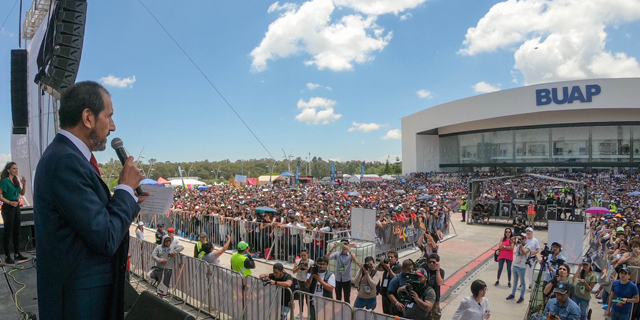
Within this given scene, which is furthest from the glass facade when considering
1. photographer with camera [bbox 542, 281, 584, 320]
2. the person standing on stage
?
the person standing on stage

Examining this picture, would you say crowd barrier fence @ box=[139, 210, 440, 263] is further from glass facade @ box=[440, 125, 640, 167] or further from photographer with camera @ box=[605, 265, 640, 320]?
glass facade @ box=[440, 125, 640, 167]

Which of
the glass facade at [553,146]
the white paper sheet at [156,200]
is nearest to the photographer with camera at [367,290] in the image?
the white paper sheet at [156,200]

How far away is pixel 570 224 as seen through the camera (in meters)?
8.70

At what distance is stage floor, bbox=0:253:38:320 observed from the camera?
12.5 feet

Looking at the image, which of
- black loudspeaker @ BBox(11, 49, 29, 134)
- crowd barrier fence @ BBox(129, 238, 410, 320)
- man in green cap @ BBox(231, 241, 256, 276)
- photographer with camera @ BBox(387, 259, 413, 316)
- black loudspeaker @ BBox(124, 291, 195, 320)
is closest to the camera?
black loudspeaker @ BBox(124, 291, 195, 320)

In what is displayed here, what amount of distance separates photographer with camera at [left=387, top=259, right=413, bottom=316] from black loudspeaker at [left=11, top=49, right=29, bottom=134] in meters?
7.80

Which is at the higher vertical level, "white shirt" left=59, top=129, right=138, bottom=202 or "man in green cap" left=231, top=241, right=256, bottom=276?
"white shirt" left=59, top=129, right=138, bottom=202

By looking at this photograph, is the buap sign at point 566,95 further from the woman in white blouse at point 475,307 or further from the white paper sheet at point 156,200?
the white paper sheet at point 156,200

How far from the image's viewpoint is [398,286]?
17.7 ft

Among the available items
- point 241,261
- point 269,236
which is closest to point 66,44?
point 241,261

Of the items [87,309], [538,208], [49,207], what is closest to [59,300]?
[87,309]

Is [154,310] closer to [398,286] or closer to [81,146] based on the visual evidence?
[81,146]

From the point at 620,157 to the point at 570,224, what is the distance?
179 feet

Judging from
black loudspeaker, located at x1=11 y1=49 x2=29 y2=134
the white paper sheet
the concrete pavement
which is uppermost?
black loudspeaker, located at x1=11 y1=49 x2=29 y2=134
